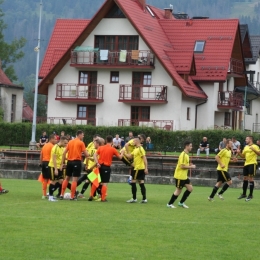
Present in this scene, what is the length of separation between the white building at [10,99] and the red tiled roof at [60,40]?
15744 millimetres

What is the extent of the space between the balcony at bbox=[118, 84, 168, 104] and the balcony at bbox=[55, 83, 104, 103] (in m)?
1.59

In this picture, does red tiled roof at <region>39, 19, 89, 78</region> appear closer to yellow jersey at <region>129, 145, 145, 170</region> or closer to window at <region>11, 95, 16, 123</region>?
window at <region>11, 95, 16, 123</region>

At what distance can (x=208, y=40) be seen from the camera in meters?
70.4

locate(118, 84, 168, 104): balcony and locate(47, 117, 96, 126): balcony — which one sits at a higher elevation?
locate(118, 84, 168, 104): balcony

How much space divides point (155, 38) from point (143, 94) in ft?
14.8

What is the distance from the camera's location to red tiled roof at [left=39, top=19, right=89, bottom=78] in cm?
6948

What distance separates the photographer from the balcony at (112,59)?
64562mm

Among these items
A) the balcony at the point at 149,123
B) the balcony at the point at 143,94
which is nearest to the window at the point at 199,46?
the balcony at the point at 143,94

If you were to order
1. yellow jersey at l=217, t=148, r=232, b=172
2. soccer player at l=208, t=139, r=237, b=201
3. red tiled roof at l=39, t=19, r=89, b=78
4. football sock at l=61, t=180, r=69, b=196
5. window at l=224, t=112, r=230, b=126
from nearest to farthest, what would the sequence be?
football sock at l=61, t=180, r=69, b=196
soccer player at l=208, t=139, r=237, b=201
yellow jersey at l=217, t=148, r=232, b=172
red tiled roof at l=39, t=19, r=89, b=78
window at l=224, t=112, r=230, b=126

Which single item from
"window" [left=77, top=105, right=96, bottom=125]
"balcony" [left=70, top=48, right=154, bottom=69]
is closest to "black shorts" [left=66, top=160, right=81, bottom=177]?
"balcony" [left=70, top=48, right=154, bottom=69]

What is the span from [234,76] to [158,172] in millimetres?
27279

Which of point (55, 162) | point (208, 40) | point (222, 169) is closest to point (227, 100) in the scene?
point (208, 40)

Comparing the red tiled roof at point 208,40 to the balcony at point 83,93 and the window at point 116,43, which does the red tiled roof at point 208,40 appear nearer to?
the window at point 116,43

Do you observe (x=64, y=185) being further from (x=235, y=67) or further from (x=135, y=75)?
(x=235, y=67)
